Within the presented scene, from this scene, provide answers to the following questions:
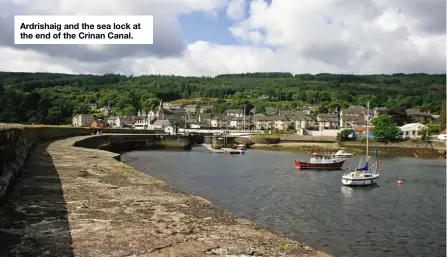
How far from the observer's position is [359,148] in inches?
3221

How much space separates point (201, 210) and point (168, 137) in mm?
73358

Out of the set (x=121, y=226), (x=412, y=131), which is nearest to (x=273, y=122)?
(x=412, y=131)

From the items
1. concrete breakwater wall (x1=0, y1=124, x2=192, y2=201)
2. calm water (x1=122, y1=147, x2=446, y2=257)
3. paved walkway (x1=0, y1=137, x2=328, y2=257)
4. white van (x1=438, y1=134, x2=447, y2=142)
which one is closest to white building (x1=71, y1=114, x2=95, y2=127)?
concrete breakwater wall (x1=0, y1=124, x2=192, y2=201)

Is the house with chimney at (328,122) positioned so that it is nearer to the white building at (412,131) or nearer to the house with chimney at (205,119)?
the white building at (412,131)

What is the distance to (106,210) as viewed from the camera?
26.1 feet

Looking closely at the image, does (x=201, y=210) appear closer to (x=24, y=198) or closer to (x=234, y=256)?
(x=234, y=256)

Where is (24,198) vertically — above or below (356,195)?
above

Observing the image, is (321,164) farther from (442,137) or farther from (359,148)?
(442,137)

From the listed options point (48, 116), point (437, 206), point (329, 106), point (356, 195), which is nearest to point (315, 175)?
point (356, 195)

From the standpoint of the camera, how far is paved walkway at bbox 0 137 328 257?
5.63m

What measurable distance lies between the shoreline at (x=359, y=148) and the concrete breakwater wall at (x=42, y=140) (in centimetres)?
2001

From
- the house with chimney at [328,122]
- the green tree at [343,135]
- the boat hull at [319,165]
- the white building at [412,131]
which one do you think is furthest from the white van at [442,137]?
the boat hull at [319,165]

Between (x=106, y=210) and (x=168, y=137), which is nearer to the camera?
(x=106, y=210)

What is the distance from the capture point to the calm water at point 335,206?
17.6 m
